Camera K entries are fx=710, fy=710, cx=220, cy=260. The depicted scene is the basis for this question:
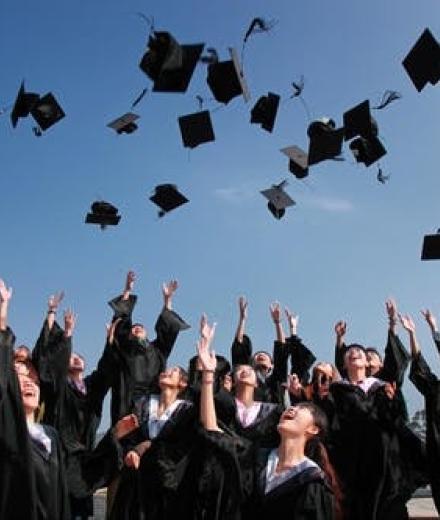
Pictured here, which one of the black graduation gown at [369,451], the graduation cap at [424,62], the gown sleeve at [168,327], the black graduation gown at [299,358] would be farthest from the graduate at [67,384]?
the graduation cap at [424,62]

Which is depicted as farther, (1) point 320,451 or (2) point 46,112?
(2) point 46,112

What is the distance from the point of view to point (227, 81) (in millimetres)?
6312

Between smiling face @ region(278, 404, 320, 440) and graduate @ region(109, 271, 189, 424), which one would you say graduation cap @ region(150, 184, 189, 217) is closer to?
graduate @ region(109, 271, 189, 424)

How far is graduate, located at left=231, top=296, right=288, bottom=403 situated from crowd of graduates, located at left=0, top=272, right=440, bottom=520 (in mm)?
13

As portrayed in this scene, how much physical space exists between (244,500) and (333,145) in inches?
142

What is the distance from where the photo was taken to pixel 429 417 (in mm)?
5137

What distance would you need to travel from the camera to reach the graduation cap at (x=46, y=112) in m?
6.94

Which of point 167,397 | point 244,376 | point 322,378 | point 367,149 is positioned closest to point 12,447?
point 167,397

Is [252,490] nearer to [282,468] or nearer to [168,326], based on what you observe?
[282,468]

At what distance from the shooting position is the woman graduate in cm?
346

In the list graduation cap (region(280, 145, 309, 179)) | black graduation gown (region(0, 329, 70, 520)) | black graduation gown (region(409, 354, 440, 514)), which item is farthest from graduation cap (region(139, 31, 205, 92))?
black graduation gown (region(0, 329, 70, 520))

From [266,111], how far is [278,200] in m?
0.91

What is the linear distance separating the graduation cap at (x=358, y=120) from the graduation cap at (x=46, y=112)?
2.81m

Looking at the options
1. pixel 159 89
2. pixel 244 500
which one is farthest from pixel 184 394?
pixel 159 89
